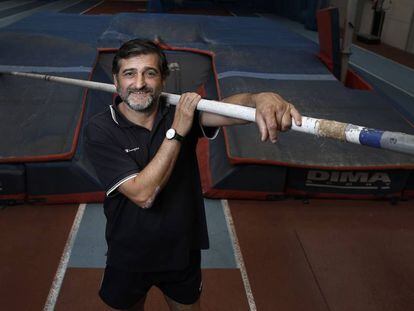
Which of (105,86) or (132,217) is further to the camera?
(105,86)

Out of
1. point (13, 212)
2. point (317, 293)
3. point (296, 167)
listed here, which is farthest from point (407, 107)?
point (13, 212)

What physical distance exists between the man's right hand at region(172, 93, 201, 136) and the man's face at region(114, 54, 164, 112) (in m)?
0.18

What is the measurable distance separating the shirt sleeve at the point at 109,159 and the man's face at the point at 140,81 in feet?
0.66

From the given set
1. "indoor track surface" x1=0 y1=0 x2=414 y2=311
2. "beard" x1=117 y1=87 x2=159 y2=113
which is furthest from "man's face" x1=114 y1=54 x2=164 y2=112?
"indoor track surface" x1=0 y1=0 x2=414 y2=311

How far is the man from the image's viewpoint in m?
1.63

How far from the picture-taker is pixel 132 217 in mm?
1791

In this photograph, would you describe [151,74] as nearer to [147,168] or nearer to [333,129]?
[147,168]

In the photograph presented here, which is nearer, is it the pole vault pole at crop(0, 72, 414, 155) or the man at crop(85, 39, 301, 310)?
the pole vault pole at crop(0, 72, 414, 155)

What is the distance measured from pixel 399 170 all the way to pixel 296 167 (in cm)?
115

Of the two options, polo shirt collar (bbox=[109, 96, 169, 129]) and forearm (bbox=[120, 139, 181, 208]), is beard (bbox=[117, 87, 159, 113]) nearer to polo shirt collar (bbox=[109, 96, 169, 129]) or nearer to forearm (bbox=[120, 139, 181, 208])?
polo shirt collar (bbox=[109, 96, 169, 129])

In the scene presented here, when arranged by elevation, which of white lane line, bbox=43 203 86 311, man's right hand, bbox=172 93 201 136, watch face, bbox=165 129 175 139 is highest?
man's right hand, bbox=172 93 201 136

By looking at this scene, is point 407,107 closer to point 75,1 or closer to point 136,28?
point 136,28

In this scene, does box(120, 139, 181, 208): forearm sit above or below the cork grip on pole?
below

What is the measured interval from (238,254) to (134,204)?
5.89 ft
